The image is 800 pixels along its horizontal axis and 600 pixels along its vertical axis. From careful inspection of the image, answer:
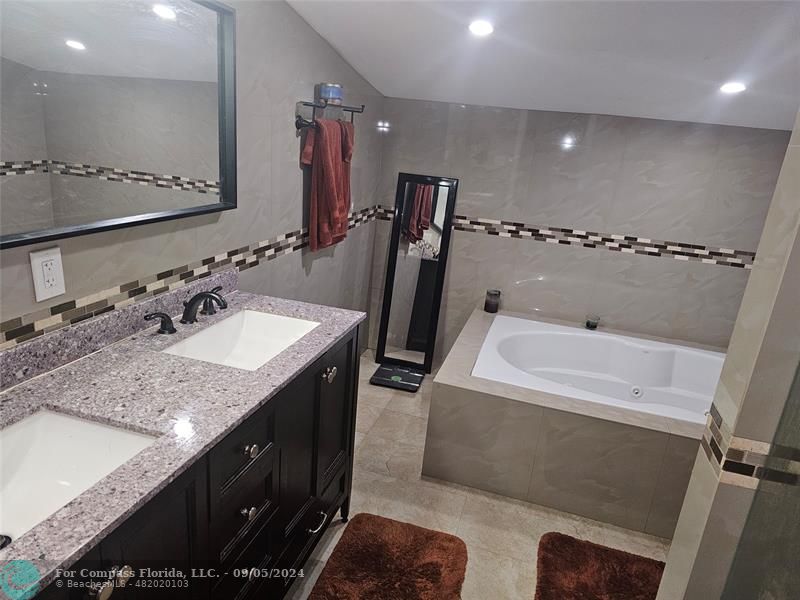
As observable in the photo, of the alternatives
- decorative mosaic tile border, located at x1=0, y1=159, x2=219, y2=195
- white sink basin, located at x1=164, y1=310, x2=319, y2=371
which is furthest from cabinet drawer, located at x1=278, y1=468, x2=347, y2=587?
decorative mosaic tile border, located at x1=0, y1=159, x2=219, y2=195

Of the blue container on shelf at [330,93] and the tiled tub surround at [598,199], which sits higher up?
the blue container on shelf at [330,93]

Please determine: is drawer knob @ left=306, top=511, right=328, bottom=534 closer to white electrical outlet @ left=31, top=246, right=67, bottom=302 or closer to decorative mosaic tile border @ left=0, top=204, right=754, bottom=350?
decorative mosaic tile border @ left=0, top=204, right=754, bottom=350

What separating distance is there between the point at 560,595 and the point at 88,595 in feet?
5.61

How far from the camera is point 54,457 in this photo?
3.71 feet

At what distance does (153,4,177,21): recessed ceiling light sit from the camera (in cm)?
157

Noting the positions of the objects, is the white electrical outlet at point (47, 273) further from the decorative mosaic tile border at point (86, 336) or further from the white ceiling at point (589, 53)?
the white ceiling at point (589, 53)

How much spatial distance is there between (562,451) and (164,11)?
91.0 inches

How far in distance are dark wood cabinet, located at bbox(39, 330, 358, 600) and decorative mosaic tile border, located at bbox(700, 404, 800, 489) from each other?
106cm

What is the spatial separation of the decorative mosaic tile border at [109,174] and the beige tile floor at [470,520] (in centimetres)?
146

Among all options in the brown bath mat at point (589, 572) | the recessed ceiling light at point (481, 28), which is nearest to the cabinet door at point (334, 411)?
the brown bath mat at point (589, 572)

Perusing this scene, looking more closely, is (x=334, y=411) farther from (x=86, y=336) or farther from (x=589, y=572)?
(x=589, y=572)

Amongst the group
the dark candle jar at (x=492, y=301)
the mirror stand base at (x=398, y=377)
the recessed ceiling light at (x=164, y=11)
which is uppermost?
→ the recessed ceiling light at (x=164, y=11)

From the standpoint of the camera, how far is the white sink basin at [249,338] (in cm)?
177

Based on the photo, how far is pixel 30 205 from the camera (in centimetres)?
127
